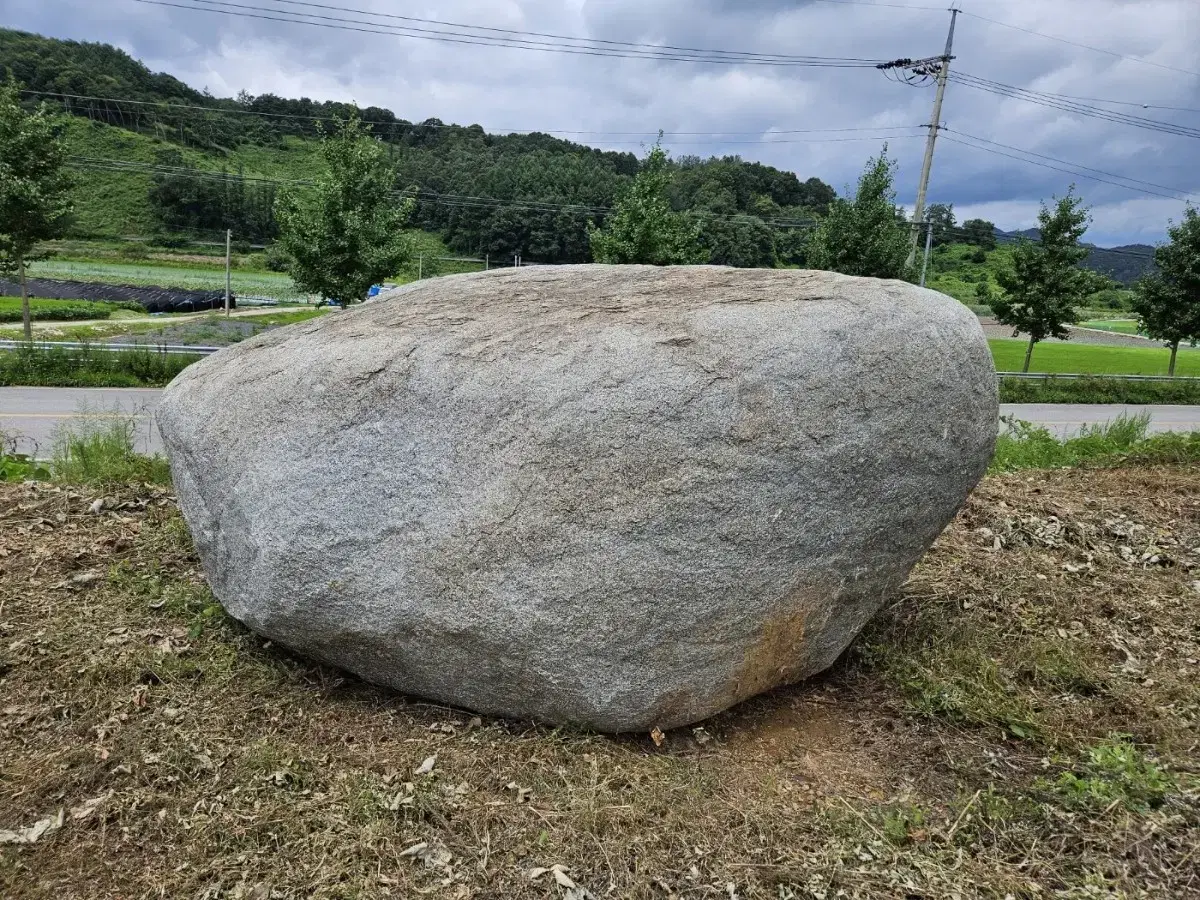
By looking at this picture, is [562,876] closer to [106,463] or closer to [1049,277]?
[106,463]

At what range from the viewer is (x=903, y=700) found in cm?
383

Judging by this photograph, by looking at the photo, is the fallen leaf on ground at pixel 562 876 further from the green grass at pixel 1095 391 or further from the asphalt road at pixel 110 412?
the green grass at pixel 1095 391

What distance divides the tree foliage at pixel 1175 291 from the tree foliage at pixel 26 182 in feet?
104

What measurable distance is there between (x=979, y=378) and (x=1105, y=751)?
1.61 m

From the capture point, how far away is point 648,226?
1911 centimetres

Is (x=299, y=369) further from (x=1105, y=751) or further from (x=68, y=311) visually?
(x=68, y=311)

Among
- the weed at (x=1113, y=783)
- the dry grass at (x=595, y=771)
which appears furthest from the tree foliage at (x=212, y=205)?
the weed at (x=1113, y=783)

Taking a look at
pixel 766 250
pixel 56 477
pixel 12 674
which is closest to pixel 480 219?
pixel 766 250

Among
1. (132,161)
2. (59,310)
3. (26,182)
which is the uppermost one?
(132,161)

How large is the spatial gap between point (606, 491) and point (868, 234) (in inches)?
800

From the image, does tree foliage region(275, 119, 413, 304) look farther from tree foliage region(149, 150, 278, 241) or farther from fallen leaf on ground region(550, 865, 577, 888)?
tree foliage region(149, 150, 278, 241)

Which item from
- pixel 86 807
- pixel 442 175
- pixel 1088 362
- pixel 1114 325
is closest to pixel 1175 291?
pixel 1088 362

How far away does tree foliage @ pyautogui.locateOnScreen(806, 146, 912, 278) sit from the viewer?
833 inches

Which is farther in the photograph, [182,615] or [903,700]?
[182,615]
